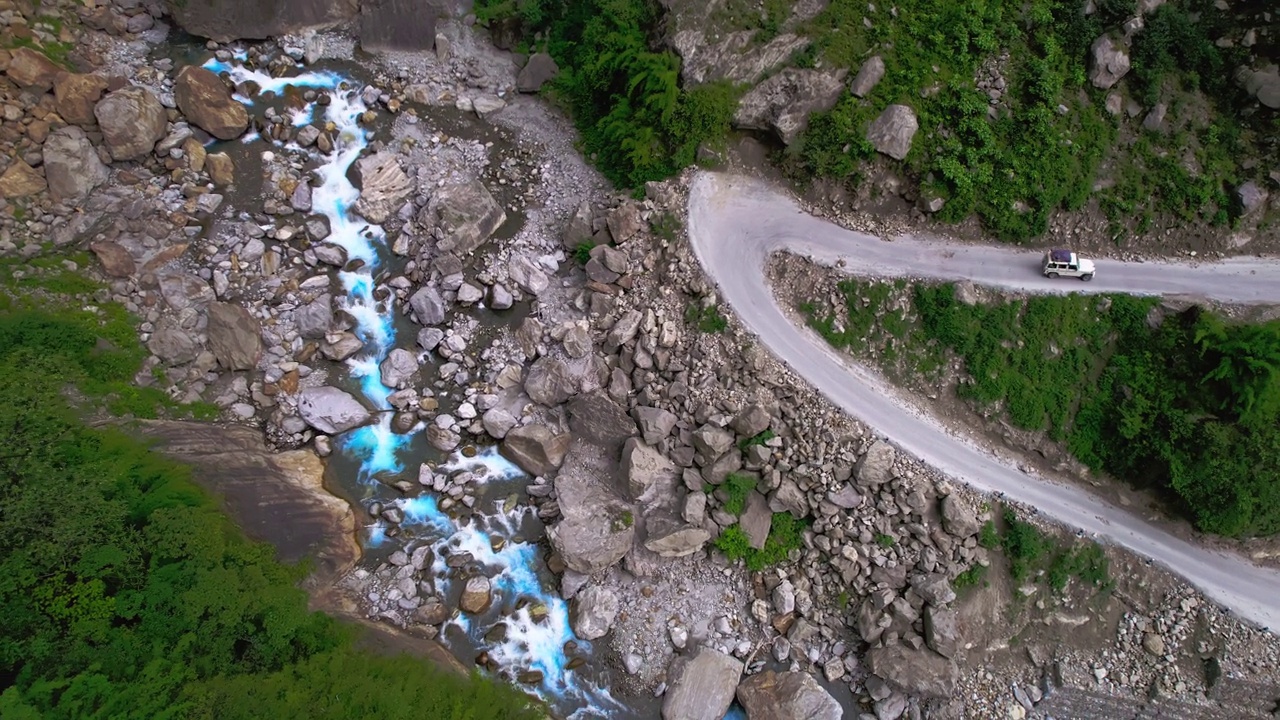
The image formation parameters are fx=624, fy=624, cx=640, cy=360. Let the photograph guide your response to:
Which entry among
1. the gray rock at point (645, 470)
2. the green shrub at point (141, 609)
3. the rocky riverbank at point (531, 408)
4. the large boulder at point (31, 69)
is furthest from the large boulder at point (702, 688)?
the large boulder at point (31, 69)

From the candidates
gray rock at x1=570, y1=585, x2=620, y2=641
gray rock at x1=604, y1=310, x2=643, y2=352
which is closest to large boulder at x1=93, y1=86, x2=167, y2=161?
gray rock at x1=604, y1=310, x2=643, y2=352

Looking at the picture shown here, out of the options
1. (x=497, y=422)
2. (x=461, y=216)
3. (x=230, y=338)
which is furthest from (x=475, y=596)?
(x=461, y=216)

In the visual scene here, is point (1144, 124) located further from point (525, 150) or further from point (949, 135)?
point (525, 150)

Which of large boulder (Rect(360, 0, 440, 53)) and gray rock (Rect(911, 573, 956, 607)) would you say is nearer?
gray rock (Rect(911, 573, 956, 607))

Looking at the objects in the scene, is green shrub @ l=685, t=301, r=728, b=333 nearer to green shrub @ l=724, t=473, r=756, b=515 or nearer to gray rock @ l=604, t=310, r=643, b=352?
gray rock @ l=604, t=310, r=643, b=352

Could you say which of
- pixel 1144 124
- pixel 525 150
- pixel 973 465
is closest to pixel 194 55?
pixel 525 150

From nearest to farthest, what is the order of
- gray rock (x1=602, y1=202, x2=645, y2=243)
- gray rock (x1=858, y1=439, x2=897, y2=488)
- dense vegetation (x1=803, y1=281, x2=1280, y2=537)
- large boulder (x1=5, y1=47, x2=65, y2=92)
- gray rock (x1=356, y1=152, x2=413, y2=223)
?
dense vegetation (x1=803, y1=281, x2=1280, y2=537) < gray rock (x1=858, y1=439, x2=897, y2=488) < large boulder (x1=5, y1=47, x2=65, y2=92) < gray rock (x1=602, y1=202, x2=645, y2=243) < gray rock (x1=356, y1=152, x2=413, y2=223)
